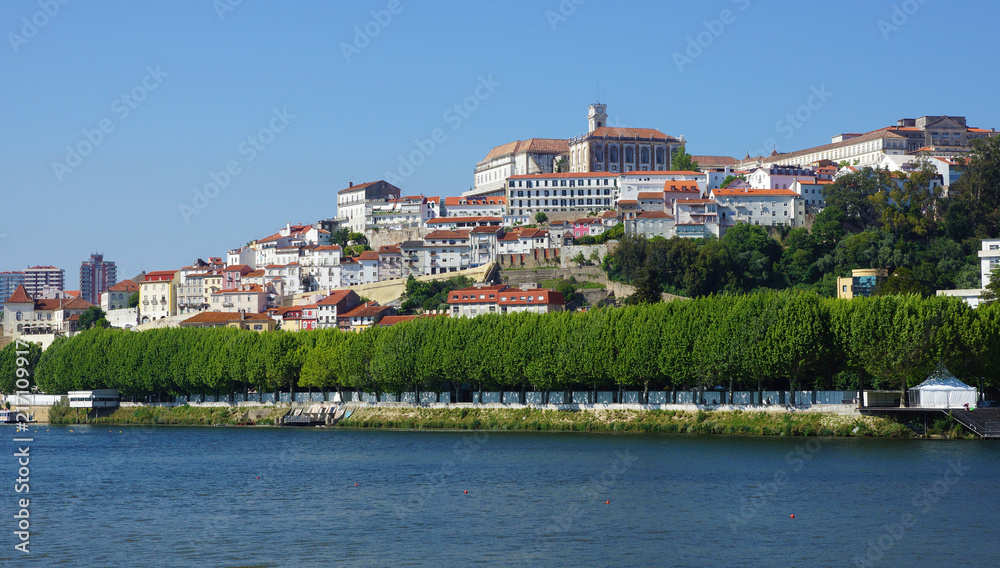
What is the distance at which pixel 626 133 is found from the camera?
142 meters

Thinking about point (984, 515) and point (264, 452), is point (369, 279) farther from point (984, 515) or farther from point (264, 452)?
point (984, 515)

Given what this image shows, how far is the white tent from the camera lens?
157 ft

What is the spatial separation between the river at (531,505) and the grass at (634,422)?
1330 millimetres

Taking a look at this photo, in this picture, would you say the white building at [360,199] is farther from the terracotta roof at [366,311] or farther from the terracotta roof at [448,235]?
the terracotta roof at [366,311]

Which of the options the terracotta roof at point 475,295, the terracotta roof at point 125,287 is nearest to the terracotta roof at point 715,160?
the terracotta roof at point 475,295

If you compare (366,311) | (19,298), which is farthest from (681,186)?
(19,298)

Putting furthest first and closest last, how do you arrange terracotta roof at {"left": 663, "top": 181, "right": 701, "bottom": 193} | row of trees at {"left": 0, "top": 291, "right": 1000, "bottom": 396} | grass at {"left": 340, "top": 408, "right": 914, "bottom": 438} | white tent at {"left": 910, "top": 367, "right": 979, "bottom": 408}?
1. terracotta roof at {"left": 663, "top": 181, "right": 701, "bottom": 193}
2. row of trees at {"left": 0, "top": 291, "right": 1000, "bottom": 396}
3. grass at {"left": 340, "top": 408, "right": 914, "bottom": 438}
4. white tent at {"left": 910, "top": 367, "right": 979, "bottom": 408}

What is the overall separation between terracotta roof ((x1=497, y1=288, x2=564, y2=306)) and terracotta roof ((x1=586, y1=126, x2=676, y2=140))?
143 feet

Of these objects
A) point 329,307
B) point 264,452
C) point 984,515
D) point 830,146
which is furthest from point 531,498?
point 830,146

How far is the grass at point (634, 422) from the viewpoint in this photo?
49219 mm

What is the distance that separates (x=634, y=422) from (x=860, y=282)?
46.3 meters

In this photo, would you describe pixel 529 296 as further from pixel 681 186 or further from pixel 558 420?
pixel 558 420

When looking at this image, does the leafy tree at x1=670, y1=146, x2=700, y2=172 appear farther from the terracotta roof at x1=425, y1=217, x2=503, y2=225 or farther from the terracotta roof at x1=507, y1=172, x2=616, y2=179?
the terracotta roof at x1=425, y1=217, x2=503, y2=225

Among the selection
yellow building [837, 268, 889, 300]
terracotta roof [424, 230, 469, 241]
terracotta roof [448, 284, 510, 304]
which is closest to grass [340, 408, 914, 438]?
terracotta roof [448, 284, 510, 304]
